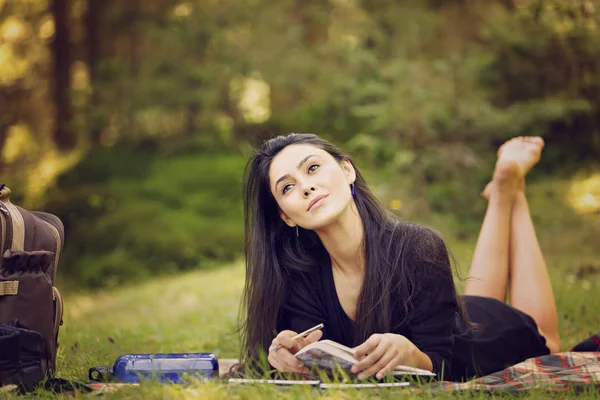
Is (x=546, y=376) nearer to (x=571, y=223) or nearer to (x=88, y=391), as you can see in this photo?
(x=88, y=391)

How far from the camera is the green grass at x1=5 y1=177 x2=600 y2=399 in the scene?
2.35 m

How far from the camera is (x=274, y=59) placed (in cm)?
1043

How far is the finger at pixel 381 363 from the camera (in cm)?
245

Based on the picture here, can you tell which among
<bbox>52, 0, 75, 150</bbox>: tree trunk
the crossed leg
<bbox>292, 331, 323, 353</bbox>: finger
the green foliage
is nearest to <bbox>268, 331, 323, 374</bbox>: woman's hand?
<bbox>292, 331, 323, 353</bbox>: finger

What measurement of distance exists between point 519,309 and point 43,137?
44.9 feet

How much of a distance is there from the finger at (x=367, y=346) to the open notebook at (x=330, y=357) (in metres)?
0.03

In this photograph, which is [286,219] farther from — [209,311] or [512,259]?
[209,311]

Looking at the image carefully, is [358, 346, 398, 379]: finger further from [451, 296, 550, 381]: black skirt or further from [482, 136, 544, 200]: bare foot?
[482, 136, 544, 200]: bare foot

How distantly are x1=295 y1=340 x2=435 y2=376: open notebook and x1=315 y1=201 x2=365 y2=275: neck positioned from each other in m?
0.56

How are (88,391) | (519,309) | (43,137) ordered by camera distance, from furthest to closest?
(43,137), (519,309), (88,391)

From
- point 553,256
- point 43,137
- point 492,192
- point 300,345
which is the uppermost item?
point 43,137

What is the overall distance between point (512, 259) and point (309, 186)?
5.62 feet

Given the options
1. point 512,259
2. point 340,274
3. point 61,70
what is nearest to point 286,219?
point 340,274

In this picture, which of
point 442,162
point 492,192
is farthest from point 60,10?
point 492,192
